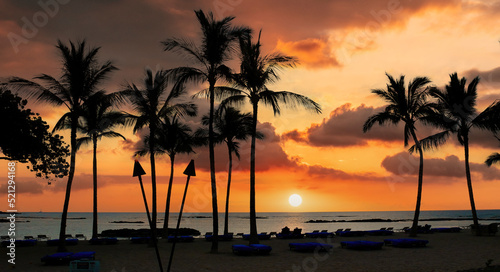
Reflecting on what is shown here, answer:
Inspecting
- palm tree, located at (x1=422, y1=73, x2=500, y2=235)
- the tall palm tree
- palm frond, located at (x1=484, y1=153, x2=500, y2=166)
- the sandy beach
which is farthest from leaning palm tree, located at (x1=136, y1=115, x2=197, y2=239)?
palm frond, located at (x1=484, y1=153, x2=500, y2=166)

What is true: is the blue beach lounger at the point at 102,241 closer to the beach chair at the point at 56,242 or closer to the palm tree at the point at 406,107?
Answer: the beach chair at the point at 56,242

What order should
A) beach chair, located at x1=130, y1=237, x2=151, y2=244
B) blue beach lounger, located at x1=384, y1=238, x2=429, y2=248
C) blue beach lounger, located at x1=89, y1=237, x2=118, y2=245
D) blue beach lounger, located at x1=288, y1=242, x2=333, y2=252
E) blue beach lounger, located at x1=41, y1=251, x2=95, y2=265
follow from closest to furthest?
blue beach lounger, located at x1=41, y1=251, x2=95, y2=265 < blue beach lounger, located at x1=288, y1=242, x2=333, y2=252 < blue beach lounger, located at x1=384, y1=238, x2=429, y2=248 < blue beach lounger, located at x1=89, y1=237, x2=118, y2=245 < beach chair, located at x1=130, y1=237, x2=151, y2=244

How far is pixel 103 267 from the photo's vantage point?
19.1 m

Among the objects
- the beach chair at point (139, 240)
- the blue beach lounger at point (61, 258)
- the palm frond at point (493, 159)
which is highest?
the palm frond at point (493, 159)

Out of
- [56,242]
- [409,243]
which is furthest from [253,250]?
[56,242]

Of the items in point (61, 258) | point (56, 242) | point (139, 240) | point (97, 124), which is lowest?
point (139, 240)

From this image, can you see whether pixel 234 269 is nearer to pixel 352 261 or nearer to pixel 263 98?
pixel 352 261

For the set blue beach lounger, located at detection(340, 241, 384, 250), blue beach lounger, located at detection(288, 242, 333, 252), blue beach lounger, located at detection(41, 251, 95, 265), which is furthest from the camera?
blue beach lounger, located at detection(340, 241, 384, 250)

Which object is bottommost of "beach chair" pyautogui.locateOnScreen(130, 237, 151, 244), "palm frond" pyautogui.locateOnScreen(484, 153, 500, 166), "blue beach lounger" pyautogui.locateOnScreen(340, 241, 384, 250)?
"beach chair" pyautogui.locateOnScreen(130, 237, 151, 244)

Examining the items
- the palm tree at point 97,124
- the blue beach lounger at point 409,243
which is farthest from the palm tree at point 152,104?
the blue beach lounger at point 409,243

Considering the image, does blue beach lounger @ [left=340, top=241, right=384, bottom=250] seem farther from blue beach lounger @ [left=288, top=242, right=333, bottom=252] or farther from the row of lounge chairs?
blue beach lounger @ [left=288, top=242, right=333, bottom=252]

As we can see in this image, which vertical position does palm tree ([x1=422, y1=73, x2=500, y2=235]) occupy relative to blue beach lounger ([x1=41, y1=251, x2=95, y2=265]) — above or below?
above

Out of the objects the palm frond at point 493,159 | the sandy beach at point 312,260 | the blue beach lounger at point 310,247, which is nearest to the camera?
the sandy beach at point 312,260

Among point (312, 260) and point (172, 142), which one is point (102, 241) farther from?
point (312, 260)
